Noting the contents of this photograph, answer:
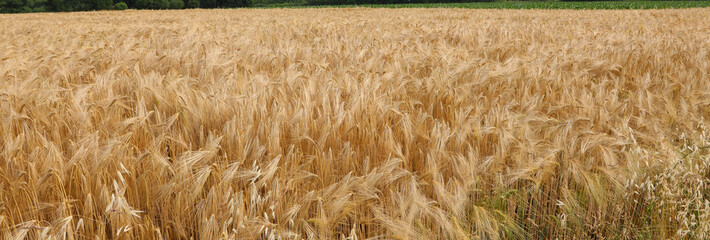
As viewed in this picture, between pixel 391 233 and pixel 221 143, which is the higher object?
pixel 221 143

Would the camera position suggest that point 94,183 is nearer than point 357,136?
Yes

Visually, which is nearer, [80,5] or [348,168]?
Result: [348,168]

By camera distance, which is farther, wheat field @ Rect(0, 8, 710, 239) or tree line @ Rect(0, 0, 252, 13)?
tree line @ Rect(0, 0, 252, 13)

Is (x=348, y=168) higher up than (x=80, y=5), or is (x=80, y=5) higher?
(x=80, y=5)

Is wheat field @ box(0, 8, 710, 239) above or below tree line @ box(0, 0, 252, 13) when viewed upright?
below

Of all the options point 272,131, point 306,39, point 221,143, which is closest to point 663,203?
point 272,131

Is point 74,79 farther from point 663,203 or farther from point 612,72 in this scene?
point 612,72

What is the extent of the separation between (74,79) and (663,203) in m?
3.38

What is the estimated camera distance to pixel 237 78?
2719 mm

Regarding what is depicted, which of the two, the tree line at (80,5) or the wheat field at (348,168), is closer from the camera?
the wheat field at (348,168)

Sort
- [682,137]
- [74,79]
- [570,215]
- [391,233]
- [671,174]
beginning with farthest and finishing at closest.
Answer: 1. [74,79]
2. [682,137]
3. [671,174]
4. [570,215]
5. [391,233]

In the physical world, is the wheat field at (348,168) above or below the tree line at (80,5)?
below

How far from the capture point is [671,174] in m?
1.51

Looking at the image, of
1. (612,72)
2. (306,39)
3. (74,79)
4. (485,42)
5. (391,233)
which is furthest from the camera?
(306,39)
